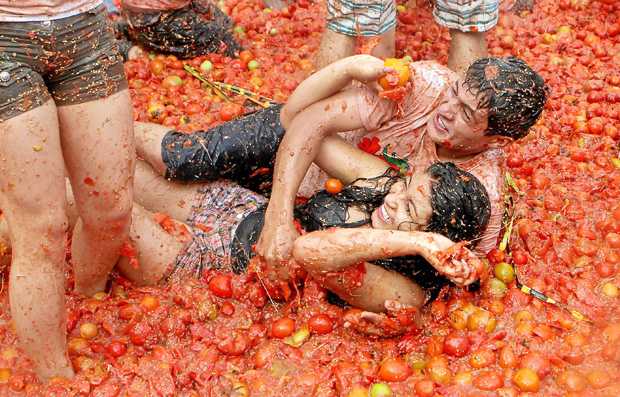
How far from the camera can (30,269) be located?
2.46 meters

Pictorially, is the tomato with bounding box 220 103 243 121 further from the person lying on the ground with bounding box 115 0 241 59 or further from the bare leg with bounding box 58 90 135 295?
the bare leg with bounding box 58 90 135 295

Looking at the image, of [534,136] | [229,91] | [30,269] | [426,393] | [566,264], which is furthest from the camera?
[229,91]

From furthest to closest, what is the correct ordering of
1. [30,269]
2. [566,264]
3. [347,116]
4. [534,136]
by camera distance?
1. [534,136]
2. [566,264]
3. [347,116]
4. [30,269]

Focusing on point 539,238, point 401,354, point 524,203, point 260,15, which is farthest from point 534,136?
point 260,15

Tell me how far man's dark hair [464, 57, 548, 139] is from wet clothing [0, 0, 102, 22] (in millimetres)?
1682

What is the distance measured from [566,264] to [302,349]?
1460 mm

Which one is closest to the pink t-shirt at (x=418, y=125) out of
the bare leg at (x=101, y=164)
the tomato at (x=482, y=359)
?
the tomato at (x=482, y=359)

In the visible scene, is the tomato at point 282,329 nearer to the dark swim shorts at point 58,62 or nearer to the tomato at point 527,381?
the tomato at point 527,381

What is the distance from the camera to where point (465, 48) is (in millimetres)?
4414

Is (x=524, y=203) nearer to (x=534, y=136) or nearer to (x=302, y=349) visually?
(x=534, y=136)

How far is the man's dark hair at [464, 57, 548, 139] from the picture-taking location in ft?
9.91

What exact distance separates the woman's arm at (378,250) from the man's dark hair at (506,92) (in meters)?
0.80

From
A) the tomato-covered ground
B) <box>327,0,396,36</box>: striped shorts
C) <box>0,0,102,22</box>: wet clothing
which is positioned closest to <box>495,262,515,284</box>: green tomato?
the tomato-covered ground

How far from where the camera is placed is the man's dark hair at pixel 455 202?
2.76 m
